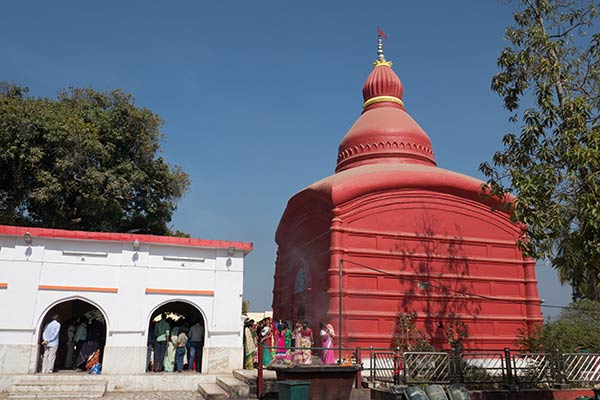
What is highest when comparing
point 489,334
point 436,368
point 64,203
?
point 64,203

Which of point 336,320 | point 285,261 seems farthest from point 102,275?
point 285,261

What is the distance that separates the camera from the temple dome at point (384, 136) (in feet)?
57.1

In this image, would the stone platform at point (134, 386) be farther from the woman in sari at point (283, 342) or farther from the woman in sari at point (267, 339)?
the woman in sari at point (283, 342)

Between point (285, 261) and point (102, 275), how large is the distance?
7330 mm

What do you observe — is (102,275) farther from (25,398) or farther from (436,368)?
(436,368)

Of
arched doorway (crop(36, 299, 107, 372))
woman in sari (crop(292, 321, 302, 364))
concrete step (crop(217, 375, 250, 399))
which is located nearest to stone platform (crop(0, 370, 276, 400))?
concrete step (crop(217, 375, 250, 399))

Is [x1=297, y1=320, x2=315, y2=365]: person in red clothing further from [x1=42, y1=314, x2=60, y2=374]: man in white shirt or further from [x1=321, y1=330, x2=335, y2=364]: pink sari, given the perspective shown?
[x1=42, y1=314, x2=60, y2=374]: man in white shirt

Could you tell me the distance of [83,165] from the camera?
62.4 feet

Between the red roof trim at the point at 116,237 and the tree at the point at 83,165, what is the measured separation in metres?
6.73

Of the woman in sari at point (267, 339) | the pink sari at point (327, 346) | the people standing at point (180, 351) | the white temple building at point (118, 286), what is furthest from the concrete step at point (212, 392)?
the pink sari at point (327, 346)

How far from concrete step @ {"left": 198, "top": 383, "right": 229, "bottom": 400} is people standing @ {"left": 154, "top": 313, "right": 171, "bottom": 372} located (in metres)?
1.52

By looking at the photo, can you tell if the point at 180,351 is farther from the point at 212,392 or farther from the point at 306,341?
the point at 306,341

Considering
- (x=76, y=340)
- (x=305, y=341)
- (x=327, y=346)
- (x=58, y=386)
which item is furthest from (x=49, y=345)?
(x=327, y=346)

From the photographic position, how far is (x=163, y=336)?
Result: 12.1 m
